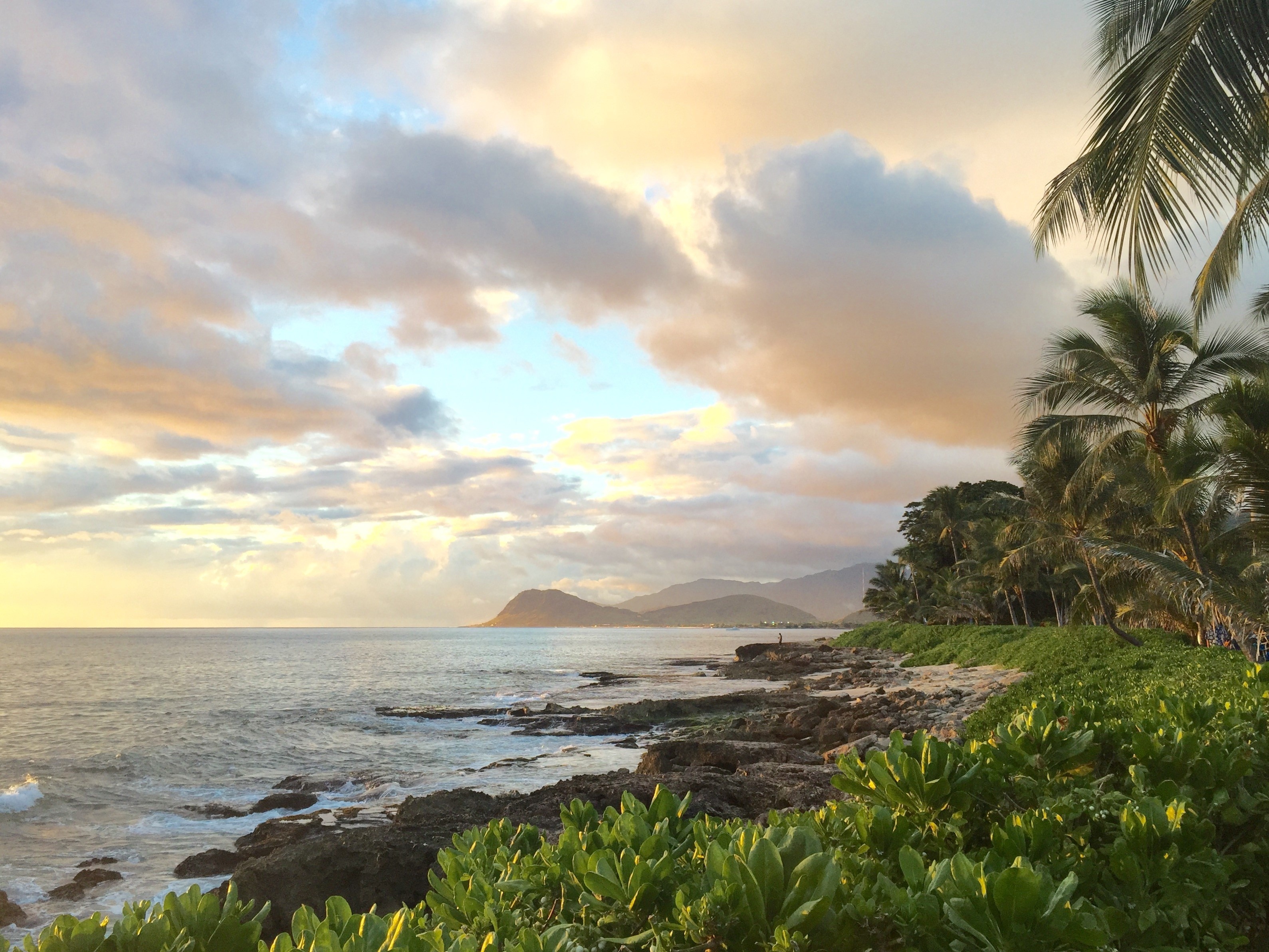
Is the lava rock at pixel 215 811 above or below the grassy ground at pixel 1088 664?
below

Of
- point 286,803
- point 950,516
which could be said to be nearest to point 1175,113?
point 286,803

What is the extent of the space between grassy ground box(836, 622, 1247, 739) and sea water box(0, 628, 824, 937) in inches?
368

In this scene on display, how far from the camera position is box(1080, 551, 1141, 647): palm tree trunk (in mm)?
21688

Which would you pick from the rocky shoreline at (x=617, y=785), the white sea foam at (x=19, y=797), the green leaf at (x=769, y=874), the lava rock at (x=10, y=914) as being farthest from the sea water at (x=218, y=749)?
the green leaf at (x=769, y=874)

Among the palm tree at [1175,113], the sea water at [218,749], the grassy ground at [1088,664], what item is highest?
A: the palm tree at [1175,113]

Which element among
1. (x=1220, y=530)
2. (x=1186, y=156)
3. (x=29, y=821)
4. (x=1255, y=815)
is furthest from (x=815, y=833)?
(x=1220, y=530)

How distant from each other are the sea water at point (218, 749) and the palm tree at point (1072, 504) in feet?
43.8

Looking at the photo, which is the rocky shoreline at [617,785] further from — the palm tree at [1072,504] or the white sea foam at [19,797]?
the palm tree at [1072,504]

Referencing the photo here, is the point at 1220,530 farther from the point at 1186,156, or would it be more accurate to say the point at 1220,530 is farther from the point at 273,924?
the point at 273,924

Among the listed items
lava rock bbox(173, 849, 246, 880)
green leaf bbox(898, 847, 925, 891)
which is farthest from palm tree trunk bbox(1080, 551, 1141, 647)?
green leaf bbox(898, 847, 925, 891)

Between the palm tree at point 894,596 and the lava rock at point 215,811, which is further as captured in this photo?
the palm tree at point 894,596

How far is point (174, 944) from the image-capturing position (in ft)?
5.60

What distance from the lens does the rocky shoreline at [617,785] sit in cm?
784

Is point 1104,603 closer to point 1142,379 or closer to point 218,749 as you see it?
point 1142,379
